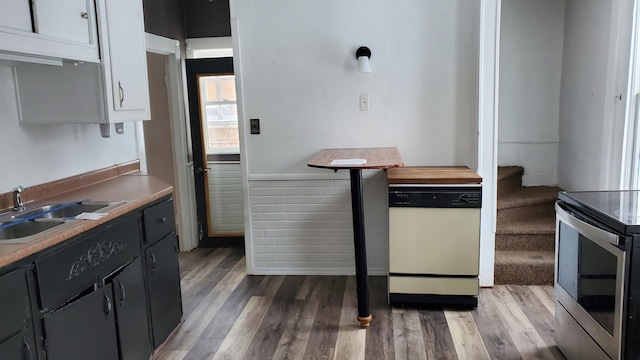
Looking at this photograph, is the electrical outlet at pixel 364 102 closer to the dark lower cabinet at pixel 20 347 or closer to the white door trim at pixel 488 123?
the white door trim at pixel 488 123

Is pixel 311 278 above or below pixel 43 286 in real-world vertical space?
below

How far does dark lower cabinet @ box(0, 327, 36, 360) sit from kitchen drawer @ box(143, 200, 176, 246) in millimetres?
850

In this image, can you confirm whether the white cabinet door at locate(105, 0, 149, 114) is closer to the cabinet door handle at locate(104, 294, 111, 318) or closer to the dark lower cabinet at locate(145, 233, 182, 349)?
the dark lower cabinet at locate(145, 233, 182, 349)

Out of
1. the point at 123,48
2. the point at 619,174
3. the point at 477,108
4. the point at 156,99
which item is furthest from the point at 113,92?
the point at 619,174

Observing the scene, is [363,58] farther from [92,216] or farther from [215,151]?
[92,216]

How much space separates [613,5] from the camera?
120 inches

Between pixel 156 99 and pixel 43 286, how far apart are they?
9.47ft

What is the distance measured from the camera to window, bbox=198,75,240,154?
432cm

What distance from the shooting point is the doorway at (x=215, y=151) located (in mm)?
4273

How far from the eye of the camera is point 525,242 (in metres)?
3.55

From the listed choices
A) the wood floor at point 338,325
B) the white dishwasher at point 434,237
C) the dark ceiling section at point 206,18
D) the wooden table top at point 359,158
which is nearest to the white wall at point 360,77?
the wooden table top at point 359,158

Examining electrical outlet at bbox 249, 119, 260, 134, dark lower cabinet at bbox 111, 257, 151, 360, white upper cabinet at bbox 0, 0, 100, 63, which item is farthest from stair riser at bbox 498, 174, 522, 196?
white upper cabinet at bbox 0, 0, 100, 63

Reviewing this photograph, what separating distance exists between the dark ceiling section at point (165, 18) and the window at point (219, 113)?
1.54 feet

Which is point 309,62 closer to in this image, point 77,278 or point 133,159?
point 133,159
